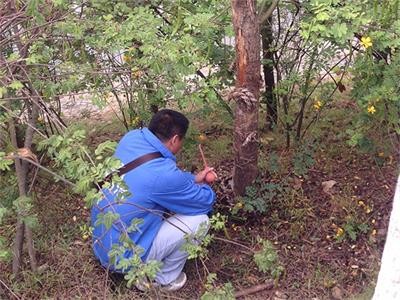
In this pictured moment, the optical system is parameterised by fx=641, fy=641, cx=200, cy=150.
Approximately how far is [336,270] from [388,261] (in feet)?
6.02

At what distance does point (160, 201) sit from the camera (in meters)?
3.74

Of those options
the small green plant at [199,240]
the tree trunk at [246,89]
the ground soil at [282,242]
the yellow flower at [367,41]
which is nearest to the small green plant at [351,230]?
the ground soil at [282,242]

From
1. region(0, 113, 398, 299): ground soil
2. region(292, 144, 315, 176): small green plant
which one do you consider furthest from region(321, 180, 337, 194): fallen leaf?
region(292, 144, 315, 176): small green plant

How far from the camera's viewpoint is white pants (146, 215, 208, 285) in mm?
3826

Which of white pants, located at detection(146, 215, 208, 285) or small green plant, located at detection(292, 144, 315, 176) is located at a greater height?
small green plant, located at detection(292, 144, 315, 176)

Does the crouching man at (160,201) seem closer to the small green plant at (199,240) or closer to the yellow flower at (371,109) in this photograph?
the small green plant at (199,240)

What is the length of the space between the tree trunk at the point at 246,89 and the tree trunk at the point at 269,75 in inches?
26.3

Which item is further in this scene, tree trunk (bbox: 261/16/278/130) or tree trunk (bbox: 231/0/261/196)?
tree trunk (bbox: 261/16/278/130)

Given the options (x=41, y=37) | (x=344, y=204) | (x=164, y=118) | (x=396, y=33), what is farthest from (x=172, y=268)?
(x=396, y=33)

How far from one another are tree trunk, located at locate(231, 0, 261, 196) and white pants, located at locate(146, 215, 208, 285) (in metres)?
0.44

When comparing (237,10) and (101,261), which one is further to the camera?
(101,261)

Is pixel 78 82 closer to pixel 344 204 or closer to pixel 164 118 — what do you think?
pixel 164 118

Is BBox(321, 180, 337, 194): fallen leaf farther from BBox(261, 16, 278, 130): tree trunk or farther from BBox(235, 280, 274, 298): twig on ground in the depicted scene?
BBox(235, 280, 274, 298): twig on ground

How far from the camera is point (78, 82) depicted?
369cm
